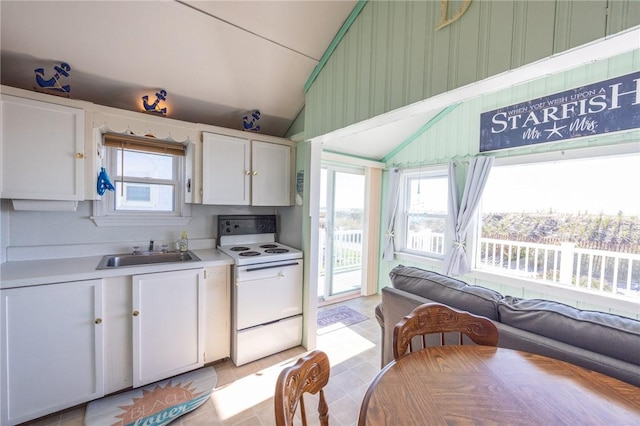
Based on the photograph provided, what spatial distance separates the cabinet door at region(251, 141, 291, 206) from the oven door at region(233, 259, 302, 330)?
2.20ft

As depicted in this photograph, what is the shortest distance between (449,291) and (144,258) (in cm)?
245

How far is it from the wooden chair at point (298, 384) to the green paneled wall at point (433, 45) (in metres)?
1.47

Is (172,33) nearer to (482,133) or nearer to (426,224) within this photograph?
(482,133)

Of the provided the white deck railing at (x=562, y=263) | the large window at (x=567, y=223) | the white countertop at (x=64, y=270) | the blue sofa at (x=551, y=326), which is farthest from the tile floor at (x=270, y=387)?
the large window at (x=567, y=223)

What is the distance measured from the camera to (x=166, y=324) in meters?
1.94

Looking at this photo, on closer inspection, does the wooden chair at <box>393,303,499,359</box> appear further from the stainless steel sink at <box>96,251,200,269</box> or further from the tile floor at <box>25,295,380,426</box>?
the stainless steel sink at <box>96,251,200,269</box>

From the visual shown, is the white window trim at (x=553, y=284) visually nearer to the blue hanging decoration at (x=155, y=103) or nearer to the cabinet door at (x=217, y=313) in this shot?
the cabinet door at (x=217, y=313)

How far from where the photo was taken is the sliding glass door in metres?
3.62

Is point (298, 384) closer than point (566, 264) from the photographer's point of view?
Yes

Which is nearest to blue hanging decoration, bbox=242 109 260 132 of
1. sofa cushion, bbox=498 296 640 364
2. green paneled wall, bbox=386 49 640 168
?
green paneled wall, bbox=386 49 640 168

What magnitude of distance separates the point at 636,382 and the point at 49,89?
3438 mm

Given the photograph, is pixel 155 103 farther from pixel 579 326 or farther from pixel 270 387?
pixel 579 326

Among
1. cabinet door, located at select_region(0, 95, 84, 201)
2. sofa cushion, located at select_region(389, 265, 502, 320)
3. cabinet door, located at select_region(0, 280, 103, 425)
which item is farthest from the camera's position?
cabinet door, located at select_region(0, 95, 84, 201)

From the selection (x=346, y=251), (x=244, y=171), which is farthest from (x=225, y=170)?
(x=346, y=251)
